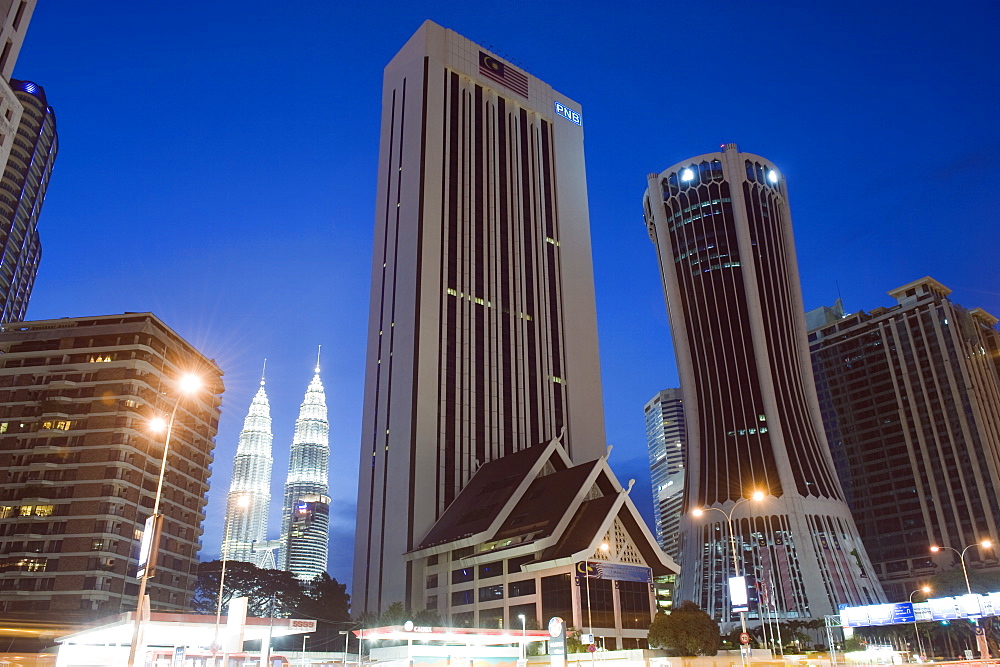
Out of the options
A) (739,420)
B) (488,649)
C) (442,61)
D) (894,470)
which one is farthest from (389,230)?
(894,470)

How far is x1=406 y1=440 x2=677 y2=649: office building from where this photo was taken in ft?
235

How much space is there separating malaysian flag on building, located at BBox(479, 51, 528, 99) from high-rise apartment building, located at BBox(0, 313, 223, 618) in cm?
6588

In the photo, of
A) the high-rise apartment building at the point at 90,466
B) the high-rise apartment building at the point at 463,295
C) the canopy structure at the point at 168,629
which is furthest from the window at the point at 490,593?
the high-rise apartment building at the point at 90,466

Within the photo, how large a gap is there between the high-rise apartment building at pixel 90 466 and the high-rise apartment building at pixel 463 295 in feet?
96.7

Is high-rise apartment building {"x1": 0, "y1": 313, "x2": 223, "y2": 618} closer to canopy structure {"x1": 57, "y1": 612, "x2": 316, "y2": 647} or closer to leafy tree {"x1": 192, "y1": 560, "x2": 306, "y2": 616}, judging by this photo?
leafy tree {"x1": 192, "y1": 560, "x2": 306, "y2": 616}

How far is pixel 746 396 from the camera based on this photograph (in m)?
124

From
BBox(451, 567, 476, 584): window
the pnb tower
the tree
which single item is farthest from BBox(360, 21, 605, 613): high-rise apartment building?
the tree

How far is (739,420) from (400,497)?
58295mm

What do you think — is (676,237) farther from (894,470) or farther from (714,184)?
(894,470)

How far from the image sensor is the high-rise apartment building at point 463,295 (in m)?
98.9

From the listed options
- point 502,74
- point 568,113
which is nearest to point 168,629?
point 502,74

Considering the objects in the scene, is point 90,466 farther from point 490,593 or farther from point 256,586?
point 490,593

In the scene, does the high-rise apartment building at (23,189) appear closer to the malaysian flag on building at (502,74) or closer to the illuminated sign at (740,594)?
the malaysian flag on building at (502,74)

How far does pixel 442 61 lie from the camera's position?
121m
